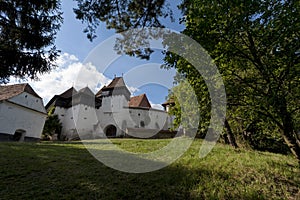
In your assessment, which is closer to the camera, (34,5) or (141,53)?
(34,5)

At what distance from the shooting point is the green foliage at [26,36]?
16.2ft

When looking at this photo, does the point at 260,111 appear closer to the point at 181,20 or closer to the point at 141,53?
the point at 181,20

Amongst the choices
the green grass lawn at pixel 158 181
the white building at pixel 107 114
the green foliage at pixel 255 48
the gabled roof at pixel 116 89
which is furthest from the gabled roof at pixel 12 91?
the green foliage at pixel 255 48

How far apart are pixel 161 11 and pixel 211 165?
474 centimetres

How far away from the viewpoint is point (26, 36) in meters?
5.27

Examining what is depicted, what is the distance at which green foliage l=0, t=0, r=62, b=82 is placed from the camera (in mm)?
4949

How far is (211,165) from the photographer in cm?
480

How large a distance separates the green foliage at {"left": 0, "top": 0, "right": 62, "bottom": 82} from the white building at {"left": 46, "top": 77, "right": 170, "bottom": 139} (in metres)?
19.2

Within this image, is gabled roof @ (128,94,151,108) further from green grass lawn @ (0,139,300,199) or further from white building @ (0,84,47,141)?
green grass lawn @ (0,139,300,199)

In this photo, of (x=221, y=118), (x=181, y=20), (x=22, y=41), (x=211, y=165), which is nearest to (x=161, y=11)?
(x=181, y=20)

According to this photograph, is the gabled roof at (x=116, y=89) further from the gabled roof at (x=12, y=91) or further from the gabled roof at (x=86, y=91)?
the gabled roof at (x=12, y=91)

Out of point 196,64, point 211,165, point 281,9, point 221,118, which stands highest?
point 281,9

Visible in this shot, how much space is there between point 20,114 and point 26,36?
15.4 meters

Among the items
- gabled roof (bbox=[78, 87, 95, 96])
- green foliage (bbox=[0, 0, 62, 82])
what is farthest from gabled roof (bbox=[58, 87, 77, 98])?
green foliage (bbox=[0, 0, 62, 82])
